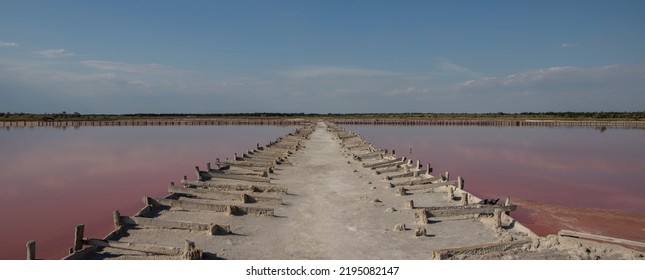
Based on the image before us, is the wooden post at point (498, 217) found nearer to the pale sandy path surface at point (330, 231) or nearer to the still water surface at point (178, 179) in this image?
the pale sandy path surface at point (330, 231)

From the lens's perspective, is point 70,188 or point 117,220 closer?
point 117,220

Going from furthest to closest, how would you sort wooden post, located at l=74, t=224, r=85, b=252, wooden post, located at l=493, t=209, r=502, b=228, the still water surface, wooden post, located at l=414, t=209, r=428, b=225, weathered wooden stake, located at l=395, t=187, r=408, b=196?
weathered wooden stake, located at l=395, t=187, r=408, b=196, the still water surface, wooden post, located at l=414, t=209, r=428, b=225, wooden post, located at l=493, t=209, r=502, b=228, wooden post, located at l=74, t=224, r=85, b=252

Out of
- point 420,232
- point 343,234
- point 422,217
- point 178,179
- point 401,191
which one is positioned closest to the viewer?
point 420,232

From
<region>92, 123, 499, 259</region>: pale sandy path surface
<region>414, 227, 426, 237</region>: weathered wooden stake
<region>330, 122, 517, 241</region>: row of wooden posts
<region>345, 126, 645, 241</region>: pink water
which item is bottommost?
<region>345, 126, 645, 241</region>: pink water

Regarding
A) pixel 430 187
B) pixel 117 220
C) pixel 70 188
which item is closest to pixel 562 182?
pixel 430 187

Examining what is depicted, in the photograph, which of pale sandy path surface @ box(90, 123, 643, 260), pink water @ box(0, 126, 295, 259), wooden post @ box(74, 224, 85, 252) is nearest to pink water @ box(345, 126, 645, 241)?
pale sandy path surface @ box(90, 123, 643, 260)

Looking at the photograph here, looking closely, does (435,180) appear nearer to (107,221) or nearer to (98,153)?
(107,221)

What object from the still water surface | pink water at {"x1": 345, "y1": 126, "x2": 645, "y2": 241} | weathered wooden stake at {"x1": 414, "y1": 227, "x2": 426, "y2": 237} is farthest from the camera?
pink water at {"x1": 345, "y1": 126, "x2": 645, "y2": 241}

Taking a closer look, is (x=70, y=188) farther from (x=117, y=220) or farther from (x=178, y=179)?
(x=117, y=220)

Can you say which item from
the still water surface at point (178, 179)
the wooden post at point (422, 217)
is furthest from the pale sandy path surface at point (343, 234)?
the still water surface at point (178, 179)

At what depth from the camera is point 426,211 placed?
1025 cm

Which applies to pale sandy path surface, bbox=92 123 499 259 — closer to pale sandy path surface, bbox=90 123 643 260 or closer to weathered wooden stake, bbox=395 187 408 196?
pale sandy path surface, bbox=90 123 643 260

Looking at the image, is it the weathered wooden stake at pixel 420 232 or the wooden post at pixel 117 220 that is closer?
the weathered wooden stake at pixel 420 232

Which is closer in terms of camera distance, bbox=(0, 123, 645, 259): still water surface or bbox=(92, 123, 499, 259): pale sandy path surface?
bbox=(92, 123, 499, 259): pale sandy path surface
